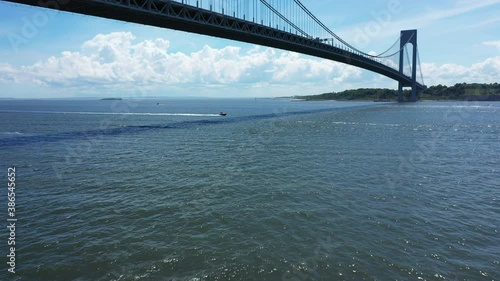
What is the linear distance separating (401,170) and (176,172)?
45.9 feet

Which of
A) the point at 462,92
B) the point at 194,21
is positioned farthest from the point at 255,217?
the point at 462,92

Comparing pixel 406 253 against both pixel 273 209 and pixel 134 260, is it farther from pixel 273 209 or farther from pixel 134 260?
pixel 134 260

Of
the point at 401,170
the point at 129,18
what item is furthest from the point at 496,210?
the point at 129,18

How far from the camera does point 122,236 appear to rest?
10055mm

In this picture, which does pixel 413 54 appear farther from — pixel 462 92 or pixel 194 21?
pixel 194 21

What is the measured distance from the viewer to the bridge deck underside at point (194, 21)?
116ft
